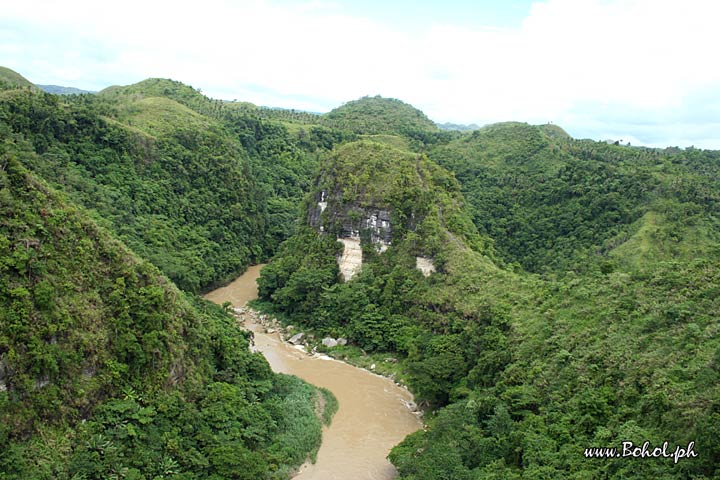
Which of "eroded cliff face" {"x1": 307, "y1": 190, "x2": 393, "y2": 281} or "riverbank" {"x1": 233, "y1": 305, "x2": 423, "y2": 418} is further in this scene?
"eroded cliff face" {"x1": 307, "y1": 190, "x2": 393, "y2": 281}

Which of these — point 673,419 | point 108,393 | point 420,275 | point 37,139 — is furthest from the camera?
point 37,139

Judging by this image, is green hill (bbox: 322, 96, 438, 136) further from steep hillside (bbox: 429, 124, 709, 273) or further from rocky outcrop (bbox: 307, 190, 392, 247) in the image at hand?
rocky outcrop (bbox: 307, 190, 392, 247)

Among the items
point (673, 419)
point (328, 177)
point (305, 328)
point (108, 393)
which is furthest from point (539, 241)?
point (108, 393)

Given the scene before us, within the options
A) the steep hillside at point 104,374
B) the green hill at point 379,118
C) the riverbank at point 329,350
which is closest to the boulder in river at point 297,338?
the riverbank at point 329,350

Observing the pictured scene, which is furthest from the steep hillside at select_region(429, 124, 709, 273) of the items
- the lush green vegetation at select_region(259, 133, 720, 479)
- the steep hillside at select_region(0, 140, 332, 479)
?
the steep hillside at select_region(0, 140, 332, 479)

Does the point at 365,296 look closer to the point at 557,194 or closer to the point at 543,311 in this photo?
the point at 543,311

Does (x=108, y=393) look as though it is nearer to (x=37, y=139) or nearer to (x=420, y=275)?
(x=420, y=275)

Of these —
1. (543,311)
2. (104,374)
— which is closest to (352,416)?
(543,311)
